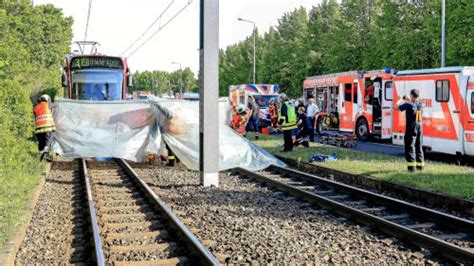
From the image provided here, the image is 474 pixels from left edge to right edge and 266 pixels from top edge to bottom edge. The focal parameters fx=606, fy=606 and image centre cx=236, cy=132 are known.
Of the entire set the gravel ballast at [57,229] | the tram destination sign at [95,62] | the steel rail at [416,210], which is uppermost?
the tram destination sign at [95,62]

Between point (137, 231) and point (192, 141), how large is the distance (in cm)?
692

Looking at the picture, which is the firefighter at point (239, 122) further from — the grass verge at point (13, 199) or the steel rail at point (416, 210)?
the grass verge at point (13, 199)

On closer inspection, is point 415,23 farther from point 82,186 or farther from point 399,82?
point 82,186

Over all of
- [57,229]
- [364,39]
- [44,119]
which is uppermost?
[364,39]

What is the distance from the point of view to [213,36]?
13.1 meters

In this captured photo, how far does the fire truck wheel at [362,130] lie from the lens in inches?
1040

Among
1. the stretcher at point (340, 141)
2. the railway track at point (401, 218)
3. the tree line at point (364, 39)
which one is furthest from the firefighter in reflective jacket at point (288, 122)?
the tree line at point (364, 39)

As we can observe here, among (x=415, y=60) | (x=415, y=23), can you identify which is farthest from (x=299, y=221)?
(x=415, y=23)

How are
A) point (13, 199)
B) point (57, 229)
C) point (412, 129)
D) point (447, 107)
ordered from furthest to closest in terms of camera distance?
point (447, 107) < point (412, 129) < point (13, 199) < point (57, 229)

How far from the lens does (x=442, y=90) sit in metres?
17.4

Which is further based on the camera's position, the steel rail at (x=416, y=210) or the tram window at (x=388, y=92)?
the tram window at (x=388, y=92)

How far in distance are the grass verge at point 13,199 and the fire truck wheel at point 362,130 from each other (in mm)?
16794

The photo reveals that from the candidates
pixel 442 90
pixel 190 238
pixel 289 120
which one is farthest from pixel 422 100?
pixel 190 238

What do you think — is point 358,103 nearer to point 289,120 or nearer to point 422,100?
point 422,100
